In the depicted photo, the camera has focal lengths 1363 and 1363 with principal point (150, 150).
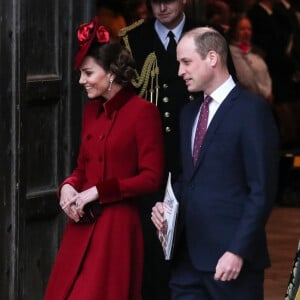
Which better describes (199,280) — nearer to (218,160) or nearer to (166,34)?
(218,160)

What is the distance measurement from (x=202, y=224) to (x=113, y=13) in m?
6.44

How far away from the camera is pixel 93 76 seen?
648 cm

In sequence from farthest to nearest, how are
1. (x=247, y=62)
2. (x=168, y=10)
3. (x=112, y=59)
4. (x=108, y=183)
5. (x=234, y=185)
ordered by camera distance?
(x=247, y=62), (x=168, y=10), (x=112, y=59), (x=108, y=183), (x=234, y=185)

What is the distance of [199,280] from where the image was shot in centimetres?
598

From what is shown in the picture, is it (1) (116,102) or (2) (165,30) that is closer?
(1) (116,102)

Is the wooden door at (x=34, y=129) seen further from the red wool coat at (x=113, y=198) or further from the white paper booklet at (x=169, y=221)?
the white paper booklet at (x=169, y=221)

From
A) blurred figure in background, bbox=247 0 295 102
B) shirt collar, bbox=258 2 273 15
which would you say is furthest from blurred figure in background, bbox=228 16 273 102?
shirt collar, bbox=258 2 273 15

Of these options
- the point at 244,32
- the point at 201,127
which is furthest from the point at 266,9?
the point at 201,127

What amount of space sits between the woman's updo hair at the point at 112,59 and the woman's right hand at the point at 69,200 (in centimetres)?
56

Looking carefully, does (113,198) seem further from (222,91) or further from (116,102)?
(222,91)

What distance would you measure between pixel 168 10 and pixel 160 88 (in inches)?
16.8

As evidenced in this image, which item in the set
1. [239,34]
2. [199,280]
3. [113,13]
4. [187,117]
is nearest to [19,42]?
[187,117]

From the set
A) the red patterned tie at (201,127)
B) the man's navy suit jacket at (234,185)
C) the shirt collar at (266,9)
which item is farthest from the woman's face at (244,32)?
the man's navy suit jacket at (234,185)

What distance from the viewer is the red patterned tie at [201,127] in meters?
5.96
